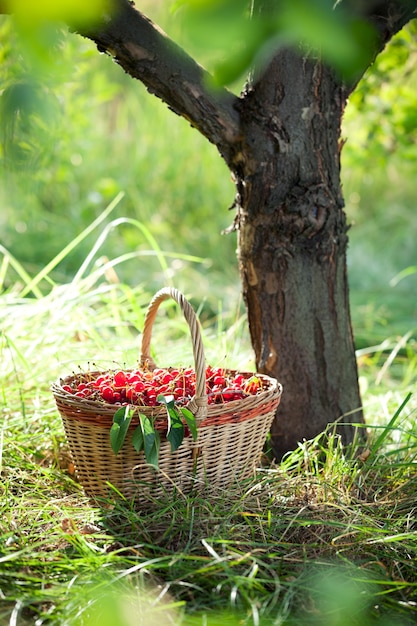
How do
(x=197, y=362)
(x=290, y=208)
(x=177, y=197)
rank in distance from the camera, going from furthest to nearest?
(x=177, y=197)
(x=290, y=208)
(x=197, y=362)

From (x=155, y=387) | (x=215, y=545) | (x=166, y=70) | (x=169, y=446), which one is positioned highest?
(x=166, y=70)

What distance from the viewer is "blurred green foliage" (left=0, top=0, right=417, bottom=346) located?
11.4 ft

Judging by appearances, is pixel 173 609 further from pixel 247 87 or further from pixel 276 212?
pixel 247 87

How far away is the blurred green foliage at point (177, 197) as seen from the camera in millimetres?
3463

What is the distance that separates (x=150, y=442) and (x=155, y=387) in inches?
7.3

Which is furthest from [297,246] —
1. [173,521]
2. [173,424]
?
[173,521]

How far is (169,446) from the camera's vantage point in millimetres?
1386

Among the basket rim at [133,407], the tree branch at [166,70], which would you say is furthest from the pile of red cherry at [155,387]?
the tree branch at [166,70]

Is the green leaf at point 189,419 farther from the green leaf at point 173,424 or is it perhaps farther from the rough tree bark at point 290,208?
the rough tree bark at point 290,208

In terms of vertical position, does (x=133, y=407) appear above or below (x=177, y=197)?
below

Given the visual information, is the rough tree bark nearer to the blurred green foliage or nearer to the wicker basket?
the wicker basket

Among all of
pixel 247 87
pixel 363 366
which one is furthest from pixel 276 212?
pixel 363 366

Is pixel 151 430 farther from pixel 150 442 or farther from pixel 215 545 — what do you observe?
pixel 215 545

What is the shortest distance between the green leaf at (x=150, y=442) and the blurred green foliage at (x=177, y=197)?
1.78 meters
